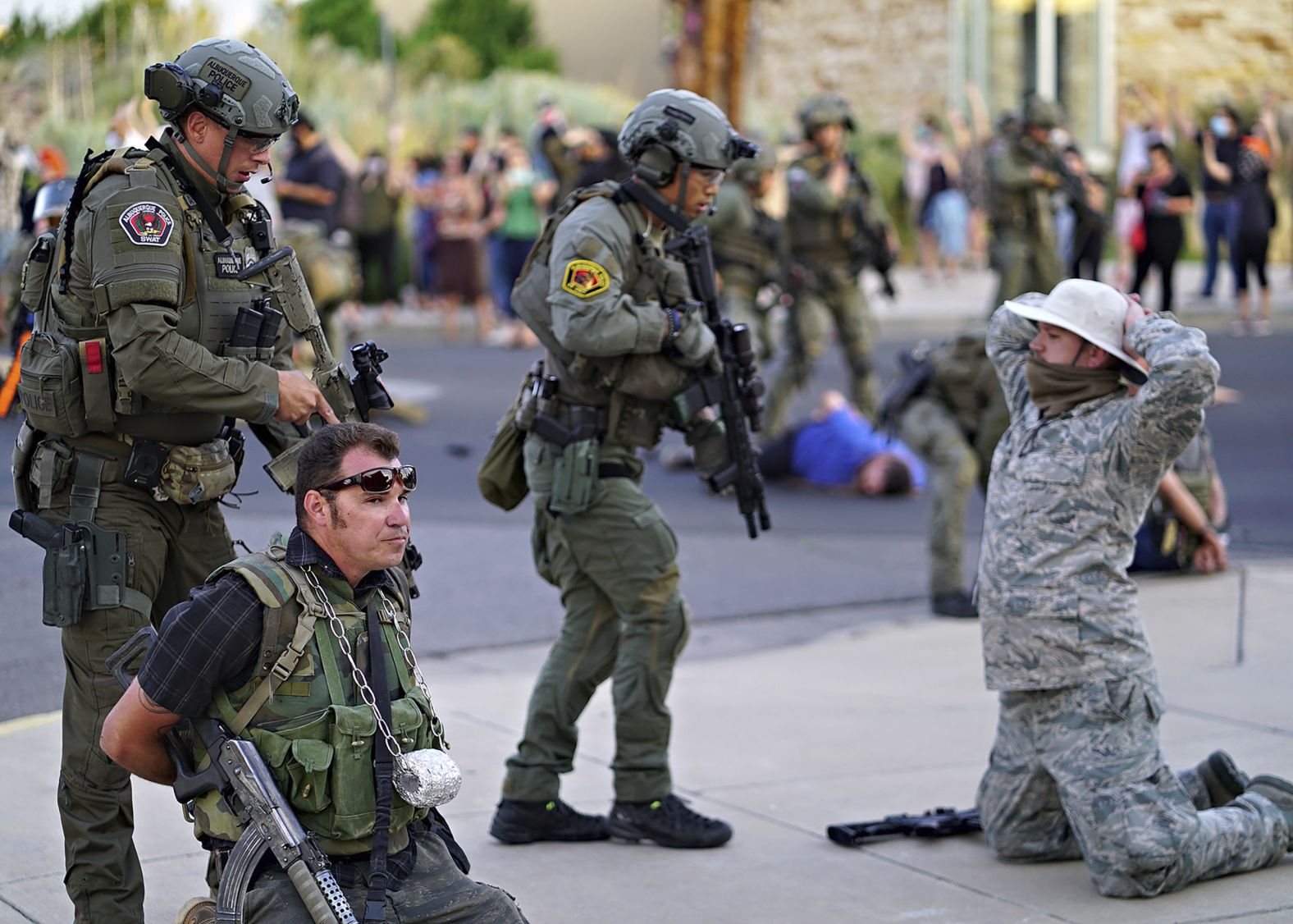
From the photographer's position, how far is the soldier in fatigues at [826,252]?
11773mm

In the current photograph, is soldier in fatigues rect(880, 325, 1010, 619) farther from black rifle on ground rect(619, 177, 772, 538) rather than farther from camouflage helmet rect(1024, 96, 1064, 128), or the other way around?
camouflage helmet rect(1024, 96, 1064, 128)

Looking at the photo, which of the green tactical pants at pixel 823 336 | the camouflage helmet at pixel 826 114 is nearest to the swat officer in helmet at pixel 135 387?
the green tactical pants at pixel 823 336

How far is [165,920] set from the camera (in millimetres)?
4598

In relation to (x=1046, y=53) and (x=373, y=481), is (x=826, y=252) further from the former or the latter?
(x=1046, y=53)

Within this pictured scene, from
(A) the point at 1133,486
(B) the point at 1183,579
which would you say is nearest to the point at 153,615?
(A) the point at 1133,486

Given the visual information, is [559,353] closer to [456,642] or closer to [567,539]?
[567,539]

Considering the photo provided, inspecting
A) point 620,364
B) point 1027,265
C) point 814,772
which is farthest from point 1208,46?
point 620,364

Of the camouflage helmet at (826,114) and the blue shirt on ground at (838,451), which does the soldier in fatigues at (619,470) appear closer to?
the blue shirt on ground at (838,451)

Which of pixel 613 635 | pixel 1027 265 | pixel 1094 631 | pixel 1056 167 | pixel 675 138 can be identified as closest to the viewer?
pixel 1094 631

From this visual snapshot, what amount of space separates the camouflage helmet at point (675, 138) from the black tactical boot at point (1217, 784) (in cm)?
213

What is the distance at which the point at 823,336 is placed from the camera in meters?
11.8

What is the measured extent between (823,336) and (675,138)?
671cm

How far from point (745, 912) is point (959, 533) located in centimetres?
372

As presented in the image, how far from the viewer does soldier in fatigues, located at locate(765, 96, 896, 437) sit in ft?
38.6
